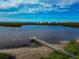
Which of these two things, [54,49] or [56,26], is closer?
[54,49]

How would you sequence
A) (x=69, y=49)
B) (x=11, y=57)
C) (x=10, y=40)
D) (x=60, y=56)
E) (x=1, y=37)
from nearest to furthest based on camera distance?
(x=60, y=56)
(x=69, y=49)
(x=11, y=57)
(x=10, y=40)
(x=1, y=37)

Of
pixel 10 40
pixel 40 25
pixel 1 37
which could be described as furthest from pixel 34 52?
pixel 40 25

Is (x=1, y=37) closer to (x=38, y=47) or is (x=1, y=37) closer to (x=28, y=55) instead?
(x=38, y=47)

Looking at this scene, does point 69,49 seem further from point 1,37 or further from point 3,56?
point 1,37

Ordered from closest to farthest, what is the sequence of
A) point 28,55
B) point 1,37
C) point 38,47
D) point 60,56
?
point 60,56, point 28,55, point 38,47, point 1,37

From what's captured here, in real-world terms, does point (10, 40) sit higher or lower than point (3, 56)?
lower

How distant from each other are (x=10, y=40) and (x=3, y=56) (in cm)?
1516

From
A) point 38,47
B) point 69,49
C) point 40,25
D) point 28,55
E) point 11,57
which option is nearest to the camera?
point 69,49

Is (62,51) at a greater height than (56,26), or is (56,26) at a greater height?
(62,51)

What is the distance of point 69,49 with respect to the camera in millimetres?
17188

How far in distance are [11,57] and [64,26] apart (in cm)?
3668

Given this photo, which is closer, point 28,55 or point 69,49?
point 69,49

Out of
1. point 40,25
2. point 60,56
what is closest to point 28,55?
point 60,56

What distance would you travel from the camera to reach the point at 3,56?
56.1 ft
